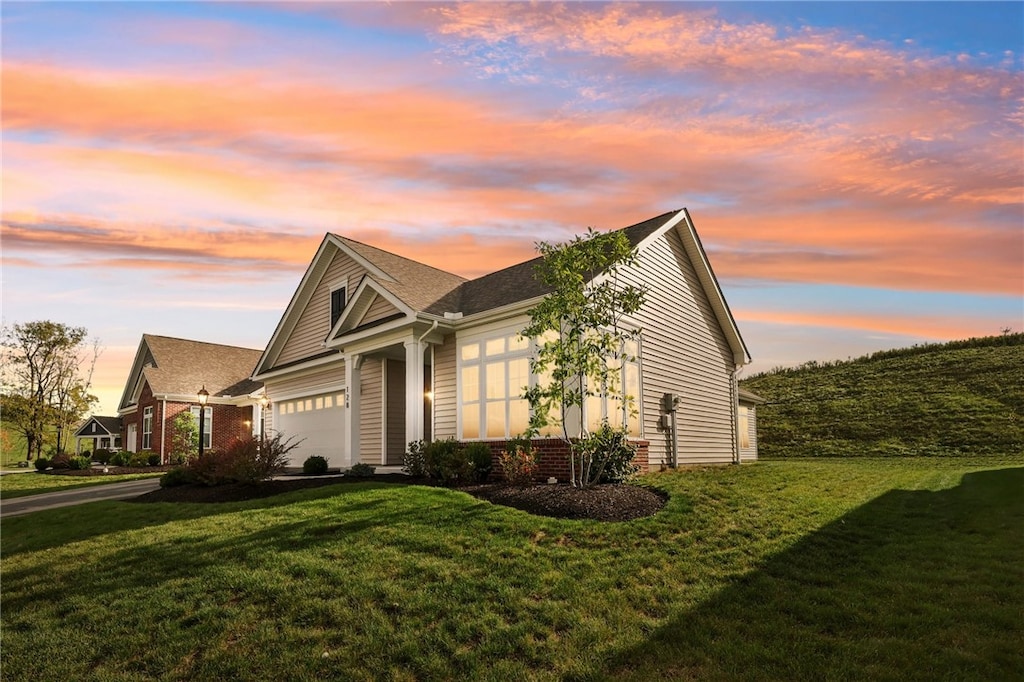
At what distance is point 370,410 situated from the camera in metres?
18.9

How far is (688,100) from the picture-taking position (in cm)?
1241

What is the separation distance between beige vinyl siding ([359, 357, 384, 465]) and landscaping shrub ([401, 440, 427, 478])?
3.27 meters

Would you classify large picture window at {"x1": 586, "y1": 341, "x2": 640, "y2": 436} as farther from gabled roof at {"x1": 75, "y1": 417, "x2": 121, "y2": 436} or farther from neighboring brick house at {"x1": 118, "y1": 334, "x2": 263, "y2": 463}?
gabled roof at {"x1": 75, "y1": 417, "x2": 121, "y2": 436}

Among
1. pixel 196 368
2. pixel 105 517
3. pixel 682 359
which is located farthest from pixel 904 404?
pixel 196 368

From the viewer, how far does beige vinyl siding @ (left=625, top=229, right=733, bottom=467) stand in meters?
16.8

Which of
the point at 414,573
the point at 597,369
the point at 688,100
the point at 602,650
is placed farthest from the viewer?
the point at 688,100

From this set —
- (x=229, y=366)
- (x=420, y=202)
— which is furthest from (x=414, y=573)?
(x=229, y=366)

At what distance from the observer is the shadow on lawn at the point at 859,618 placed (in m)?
5.27

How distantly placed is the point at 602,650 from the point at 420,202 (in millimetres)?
10966

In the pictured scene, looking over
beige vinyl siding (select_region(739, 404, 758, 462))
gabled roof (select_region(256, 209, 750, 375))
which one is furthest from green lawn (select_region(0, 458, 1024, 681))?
beige vinyl siding (select_region(739, 404, 758, 462))

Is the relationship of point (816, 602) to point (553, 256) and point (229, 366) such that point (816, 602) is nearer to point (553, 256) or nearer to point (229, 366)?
point (553, 256)

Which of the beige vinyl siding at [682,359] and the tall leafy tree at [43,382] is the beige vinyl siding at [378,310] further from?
the tall leafy tree at [43,382]

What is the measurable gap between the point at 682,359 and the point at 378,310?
8703 millimetres

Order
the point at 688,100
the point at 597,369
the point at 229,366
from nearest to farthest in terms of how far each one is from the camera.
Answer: the point at 597,369 → the point at 688,100 → the point at 229,366
